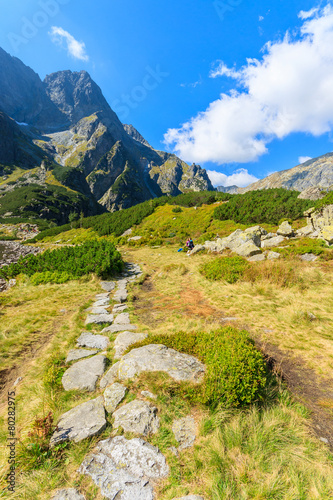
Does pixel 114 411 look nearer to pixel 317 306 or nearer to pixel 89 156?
pixel 317 306

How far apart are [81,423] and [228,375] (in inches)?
97.2

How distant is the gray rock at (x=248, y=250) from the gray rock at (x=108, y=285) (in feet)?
30.7

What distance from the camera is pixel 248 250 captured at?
14258 millimetres

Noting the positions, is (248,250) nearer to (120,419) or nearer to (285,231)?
(285,231)

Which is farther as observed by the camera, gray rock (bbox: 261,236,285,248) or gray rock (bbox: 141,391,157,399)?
gray rock (bbox: 261,236,285,248)

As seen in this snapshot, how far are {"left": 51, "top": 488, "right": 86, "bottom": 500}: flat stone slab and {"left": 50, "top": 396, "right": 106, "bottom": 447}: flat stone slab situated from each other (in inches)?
20.7

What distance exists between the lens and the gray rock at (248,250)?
1415cm

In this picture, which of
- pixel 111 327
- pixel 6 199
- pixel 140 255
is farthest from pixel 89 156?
pixel 111 327

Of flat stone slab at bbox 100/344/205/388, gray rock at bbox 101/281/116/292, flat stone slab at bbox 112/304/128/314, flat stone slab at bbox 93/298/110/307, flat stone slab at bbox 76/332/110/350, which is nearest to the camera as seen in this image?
flat stone slab at bbox 100/344/205/388

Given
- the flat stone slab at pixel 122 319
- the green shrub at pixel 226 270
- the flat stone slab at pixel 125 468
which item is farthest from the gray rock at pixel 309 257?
the flat stone slab at pixel 125 468

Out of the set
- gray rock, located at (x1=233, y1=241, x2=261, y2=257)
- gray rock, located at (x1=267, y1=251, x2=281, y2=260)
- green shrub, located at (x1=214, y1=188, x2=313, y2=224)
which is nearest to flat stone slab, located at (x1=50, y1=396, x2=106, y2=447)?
gray rock, located at (x1=267, y1=251, x2=281, y2=260)

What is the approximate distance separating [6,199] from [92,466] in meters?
141

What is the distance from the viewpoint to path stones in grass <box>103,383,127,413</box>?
10.9 feet

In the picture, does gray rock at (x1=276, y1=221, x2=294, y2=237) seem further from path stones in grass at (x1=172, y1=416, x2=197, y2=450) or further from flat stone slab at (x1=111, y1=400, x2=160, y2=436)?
flat stone slab at (x1=111, y1=400, x2=160, y2=436)
